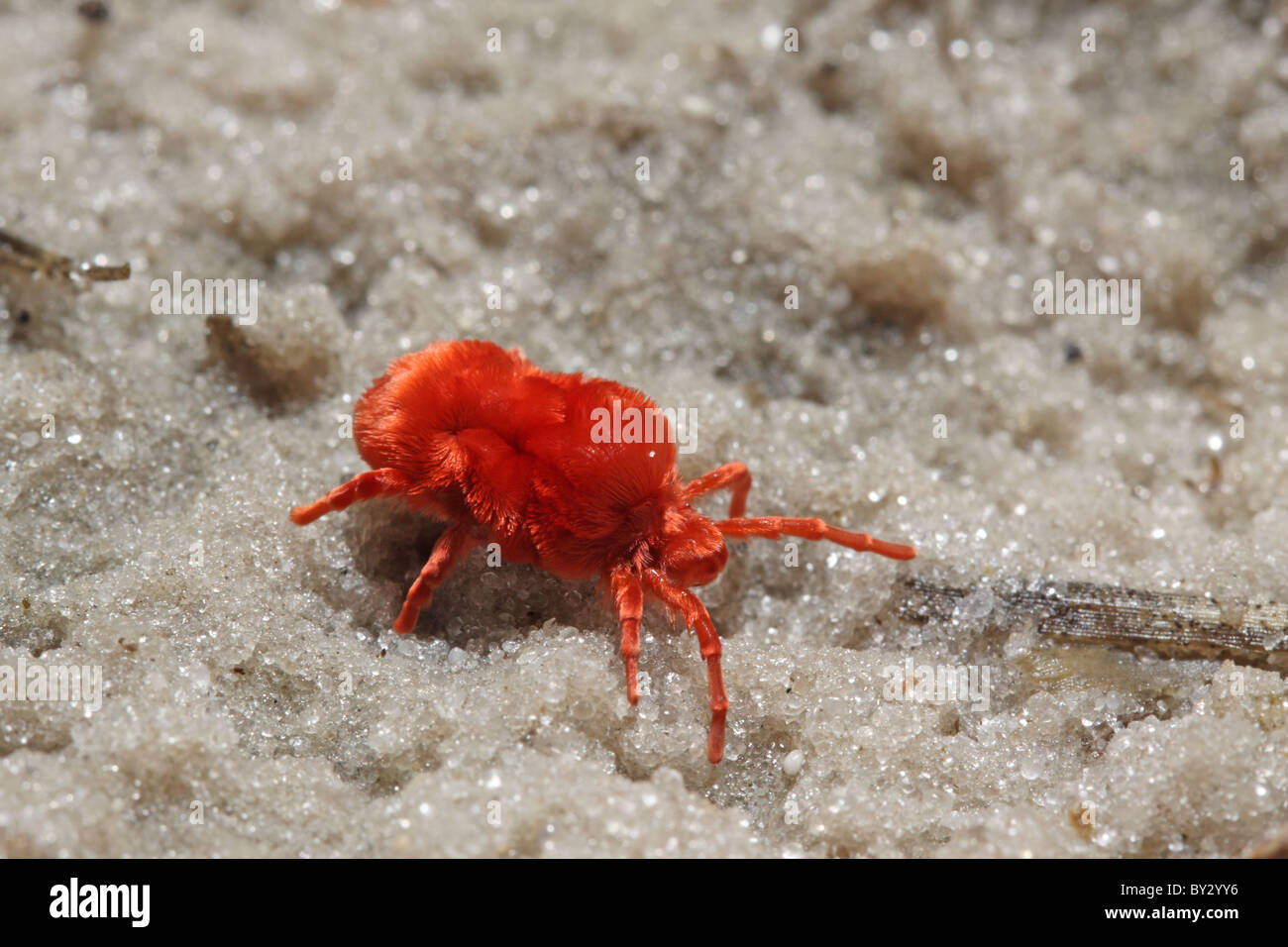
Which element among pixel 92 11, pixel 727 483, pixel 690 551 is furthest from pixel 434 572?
pixel 92 11

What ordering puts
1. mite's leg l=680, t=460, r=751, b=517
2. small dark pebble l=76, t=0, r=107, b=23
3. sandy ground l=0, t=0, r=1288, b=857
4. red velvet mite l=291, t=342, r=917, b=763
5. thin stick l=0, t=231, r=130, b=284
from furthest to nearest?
1. small dark pebble l=76, t=0, r=107, b=23
2. thin stick l=0, t=231, r=130, b=284
3. mite's leg l=680, t=460, r=751, b=517
4. red velvet mite l=291, t=342, r=917, b=763
5. sandy ground l=0, t=0, r=1288, b=857

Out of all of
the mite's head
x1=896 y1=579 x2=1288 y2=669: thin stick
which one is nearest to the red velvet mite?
the mite's head

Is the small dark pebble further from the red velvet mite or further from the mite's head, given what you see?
the mite's head

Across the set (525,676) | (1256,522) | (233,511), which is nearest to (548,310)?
(233,511)

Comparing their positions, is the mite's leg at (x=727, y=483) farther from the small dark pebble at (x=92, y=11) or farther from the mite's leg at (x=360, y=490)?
the small dark pebble at (x=92, y=11)

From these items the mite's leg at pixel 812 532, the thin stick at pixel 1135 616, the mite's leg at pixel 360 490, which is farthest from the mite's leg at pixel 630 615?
the thin stick at pixel 1135 616

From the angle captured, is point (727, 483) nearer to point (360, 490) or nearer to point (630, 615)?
point (630, 615)
